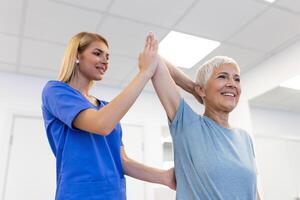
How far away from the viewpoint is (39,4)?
2.37 metres

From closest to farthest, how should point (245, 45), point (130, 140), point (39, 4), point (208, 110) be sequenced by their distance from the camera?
1. point (208, 110)
2. point (39, 4)
3. point (245, 45)
4. point (130, 140)

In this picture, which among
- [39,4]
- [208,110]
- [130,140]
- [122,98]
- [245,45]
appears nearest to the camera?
[122,98]

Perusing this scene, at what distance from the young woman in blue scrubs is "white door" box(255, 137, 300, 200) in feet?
11.1

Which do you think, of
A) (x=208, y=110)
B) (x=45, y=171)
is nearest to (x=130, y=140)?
(x=45, y=171)

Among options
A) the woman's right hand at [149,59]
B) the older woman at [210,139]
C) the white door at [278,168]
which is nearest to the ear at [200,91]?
the older woman at [210,139]

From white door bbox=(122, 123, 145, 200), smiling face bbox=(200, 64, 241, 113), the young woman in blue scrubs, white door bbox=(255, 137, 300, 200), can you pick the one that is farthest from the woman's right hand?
white door bbox=(255, 137, 300, 200)

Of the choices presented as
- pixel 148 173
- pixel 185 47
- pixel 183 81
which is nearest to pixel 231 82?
pixel 183 81

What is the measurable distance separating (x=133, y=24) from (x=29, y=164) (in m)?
1.91

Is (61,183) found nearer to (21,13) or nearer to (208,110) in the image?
(208,110)

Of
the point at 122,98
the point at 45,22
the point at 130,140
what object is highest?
the point at 45,22

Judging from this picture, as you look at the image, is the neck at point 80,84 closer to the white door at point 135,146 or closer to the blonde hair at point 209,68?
the blonde hair at point 209,68

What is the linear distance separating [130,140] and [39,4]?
6.74ft

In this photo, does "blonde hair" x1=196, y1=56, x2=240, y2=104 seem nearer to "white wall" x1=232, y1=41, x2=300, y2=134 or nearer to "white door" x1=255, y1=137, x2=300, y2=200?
"white wall" x1=232, y1=41, x2=300, y2=134

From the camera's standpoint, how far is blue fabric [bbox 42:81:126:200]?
2.90ft
